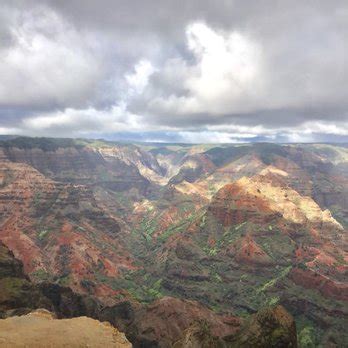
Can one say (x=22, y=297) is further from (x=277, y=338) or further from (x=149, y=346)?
(x=277, y=338)

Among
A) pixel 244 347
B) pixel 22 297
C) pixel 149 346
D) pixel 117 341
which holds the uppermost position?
pixel 117 341

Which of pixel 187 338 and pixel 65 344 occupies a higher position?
pixel 65 344

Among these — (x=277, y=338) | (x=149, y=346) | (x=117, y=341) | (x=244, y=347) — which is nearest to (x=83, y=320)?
(x=117, y=341)

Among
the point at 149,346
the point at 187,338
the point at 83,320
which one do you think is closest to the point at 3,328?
the point at 83,320

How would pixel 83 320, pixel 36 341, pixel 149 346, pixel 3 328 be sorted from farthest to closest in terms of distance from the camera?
pixel 149 346
pixel 83 320
pixel 3 328
pixel 36 341

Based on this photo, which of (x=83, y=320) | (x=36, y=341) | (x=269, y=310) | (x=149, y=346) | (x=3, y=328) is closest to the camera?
(x=36, y=341)

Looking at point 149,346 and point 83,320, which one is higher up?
point 83,320

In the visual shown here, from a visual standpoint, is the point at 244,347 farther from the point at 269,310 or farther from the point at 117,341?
the point at 117,341

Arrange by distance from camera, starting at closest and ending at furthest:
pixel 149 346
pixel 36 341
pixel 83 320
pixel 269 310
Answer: pixel 36 341, pixel 83 320, pixel 269 310, pixel 149 346

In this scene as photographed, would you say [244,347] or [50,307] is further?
[50,307]
